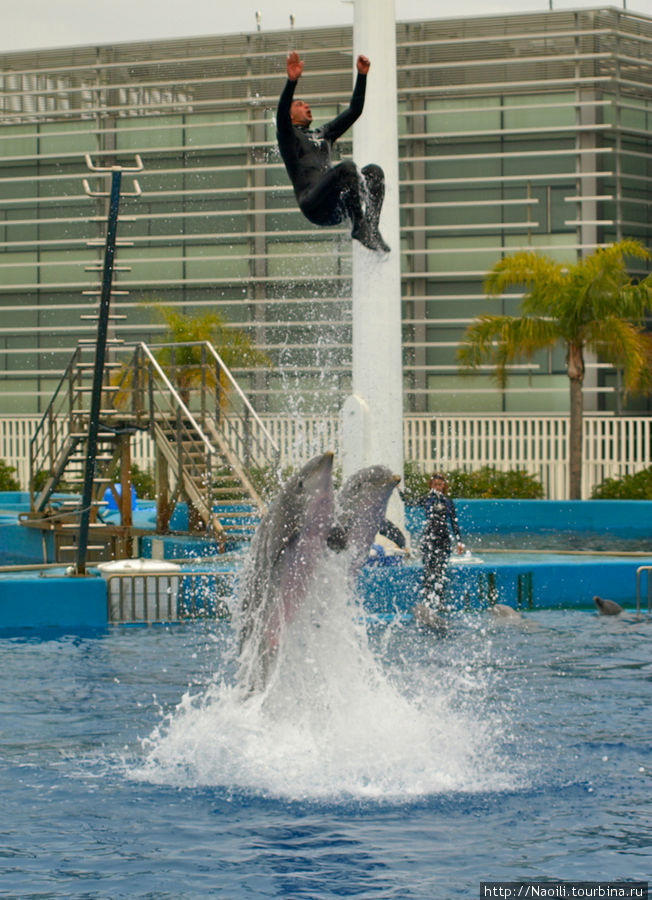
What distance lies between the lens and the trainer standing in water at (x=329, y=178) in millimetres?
8203

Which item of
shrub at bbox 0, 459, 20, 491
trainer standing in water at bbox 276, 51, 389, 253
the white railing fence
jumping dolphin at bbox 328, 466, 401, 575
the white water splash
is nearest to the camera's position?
trainer standing in water at bbox 276, 51, 389, 253

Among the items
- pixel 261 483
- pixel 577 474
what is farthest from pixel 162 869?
pixel 577 474

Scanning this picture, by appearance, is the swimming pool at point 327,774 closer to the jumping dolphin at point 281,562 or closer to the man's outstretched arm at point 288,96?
the jumping dolphin at point 281,562

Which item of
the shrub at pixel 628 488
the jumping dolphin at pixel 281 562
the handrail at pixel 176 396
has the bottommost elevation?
the shrub at pixel 628 488

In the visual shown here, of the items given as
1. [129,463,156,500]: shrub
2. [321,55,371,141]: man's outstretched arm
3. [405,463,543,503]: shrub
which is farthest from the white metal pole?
[129,463,156,500]: shrub

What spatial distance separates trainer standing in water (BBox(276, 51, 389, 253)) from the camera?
8.20 m

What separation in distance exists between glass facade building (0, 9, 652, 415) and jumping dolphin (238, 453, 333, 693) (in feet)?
69.2

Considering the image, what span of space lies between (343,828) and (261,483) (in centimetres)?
1433

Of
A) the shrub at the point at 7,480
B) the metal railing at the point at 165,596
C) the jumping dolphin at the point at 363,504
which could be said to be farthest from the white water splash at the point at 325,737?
the shrub at the point at 7,480

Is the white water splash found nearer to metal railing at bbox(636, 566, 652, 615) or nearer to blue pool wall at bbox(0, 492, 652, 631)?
blue pool wall at bbox(0, 492, 652, 631)

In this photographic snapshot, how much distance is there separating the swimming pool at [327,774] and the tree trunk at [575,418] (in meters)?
14.2

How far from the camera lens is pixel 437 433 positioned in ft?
94.4

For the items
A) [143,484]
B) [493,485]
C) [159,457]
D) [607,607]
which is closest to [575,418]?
[493,485]

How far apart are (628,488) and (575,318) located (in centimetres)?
385
